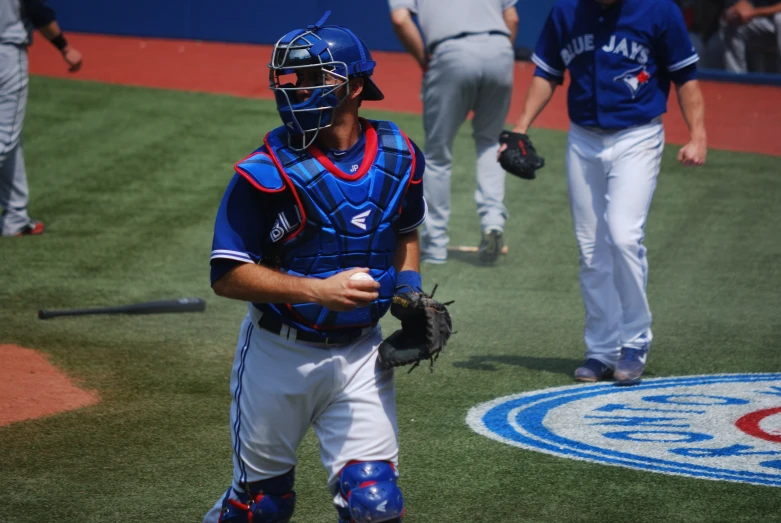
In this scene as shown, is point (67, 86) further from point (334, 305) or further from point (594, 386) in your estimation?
point (334, 305)

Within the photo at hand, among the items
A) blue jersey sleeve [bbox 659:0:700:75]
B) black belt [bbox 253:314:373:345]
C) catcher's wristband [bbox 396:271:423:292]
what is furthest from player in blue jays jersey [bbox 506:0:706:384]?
black belt [bbox 253:314:373:345]

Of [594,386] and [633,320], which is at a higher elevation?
[633,320]

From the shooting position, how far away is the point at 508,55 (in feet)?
26.0

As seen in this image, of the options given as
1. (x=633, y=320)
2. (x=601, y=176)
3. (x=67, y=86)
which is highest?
(x=601, y=176)

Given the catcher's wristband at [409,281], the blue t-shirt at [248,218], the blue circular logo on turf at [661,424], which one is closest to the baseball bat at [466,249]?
the blue circular logo on turf at [661,424]

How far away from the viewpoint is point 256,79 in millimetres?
14242

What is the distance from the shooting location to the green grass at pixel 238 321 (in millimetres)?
4285

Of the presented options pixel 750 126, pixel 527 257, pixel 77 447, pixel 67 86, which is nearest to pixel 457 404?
pixel 77 447

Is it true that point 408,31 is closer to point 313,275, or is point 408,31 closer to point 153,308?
point 153,308

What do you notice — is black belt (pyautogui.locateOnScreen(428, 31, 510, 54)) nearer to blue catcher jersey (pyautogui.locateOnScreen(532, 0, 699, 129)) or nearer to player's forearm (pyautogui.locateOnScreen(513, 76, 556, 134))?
player's forearm (pyautogui.locateOnScreen(513, 76, 556, 134))

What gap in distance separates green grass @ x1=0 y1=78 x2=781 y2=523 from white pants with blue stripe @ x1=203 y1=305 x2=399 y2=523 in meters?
0.80

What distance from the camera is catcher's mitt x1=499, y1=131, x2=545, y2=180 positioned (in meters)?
5.70

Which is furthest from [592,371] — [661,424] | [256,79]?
[256,79]

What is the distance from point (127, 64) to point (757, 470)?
12.1m
